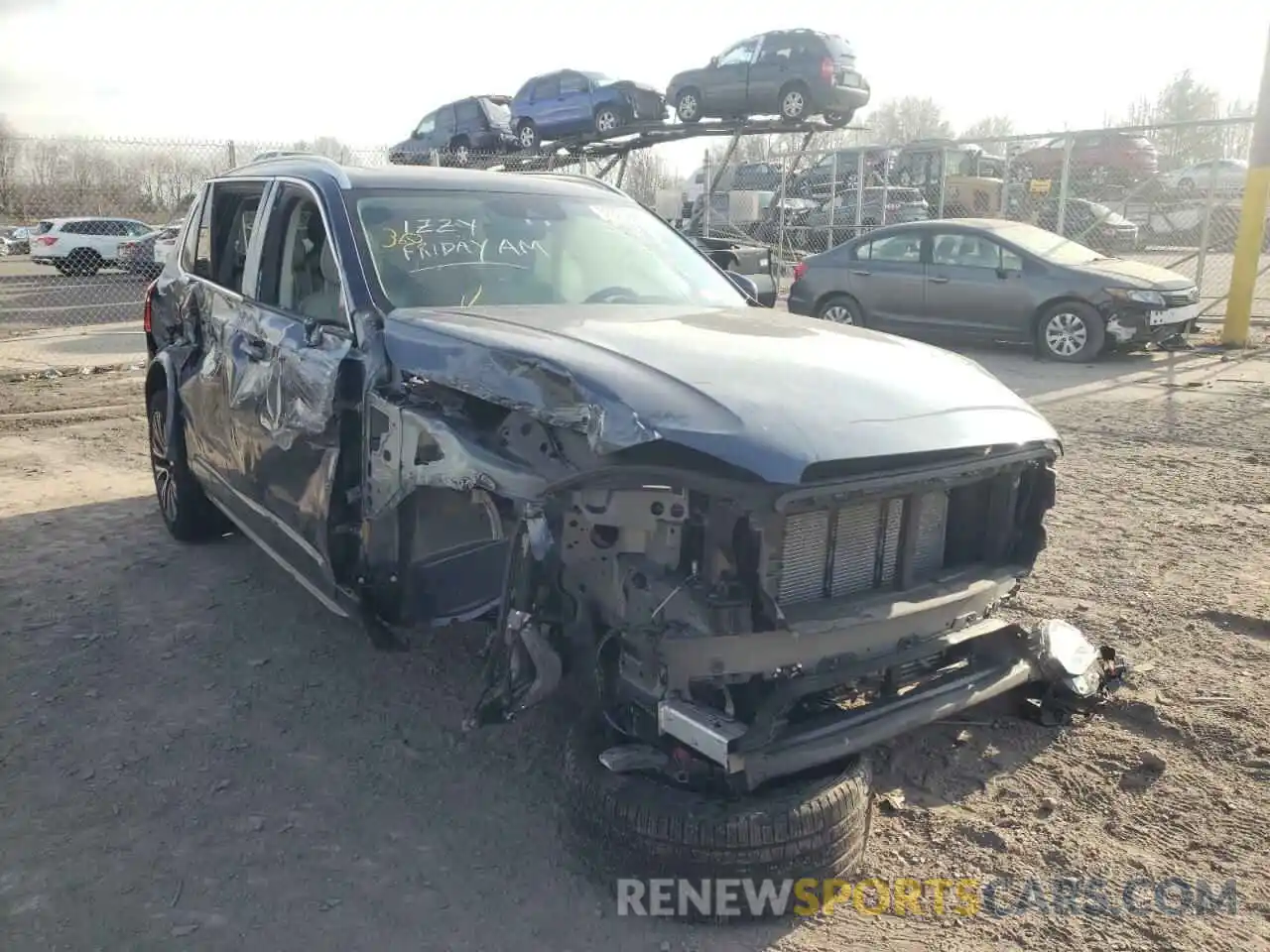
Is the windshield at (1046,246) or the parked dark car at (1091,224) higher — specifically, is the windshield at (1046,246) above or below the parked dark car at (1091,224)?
below

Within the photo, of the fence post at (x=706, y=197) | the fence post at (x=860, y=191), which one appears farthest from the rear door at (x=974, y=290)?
the fence post at (x=706, y=197)

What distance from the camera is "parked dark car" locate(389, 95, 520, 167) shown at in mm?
21797

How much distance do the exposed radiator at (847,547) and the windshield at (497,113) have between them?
20.6 m

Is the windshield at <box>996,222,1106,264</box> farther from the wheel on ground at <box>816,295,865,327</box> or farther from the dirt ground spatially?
the dirt ground

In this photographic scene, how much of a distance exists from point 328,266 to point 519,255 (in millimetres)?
740

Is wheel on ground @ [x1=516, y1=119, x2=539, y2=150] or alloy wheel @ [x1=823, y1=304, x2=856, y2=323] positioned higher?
wheel on ground @ [x1=516, y1=119, x2=539, y2=150]

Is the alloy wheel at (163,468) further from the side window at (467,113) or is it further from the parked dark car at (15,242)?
the parked dark car at (15,242)

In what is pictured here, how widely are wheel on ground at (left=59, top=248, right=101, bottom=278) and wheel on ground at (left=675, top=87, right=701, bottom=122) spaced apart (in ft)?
49.1

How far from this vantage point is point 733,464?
8.19ft

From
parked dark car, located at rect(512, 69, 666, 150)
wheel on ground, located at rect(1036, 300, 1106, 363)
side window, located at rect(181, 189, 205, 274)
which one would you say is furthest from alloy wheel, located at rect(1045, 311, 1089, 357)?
parked dark car, located at rect(512, 69, 666, 150)

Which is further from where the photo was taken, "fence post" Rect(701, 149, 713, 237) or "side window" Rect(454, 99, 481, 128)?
"side window" Rect(454, 99, 481, 128)

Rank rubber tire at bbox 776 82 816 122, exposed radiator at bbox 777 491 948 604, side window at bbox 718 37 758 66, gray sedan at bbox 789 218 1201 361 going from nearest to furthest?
exposed radiator at bbox 777 491 948 604 → gray sedan at bbox 789 218 1201 361 → rubber tire at bbox 776 82 816 122 → side window at bbox 718 37 758 66

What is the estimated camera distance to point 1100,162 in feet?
58.0

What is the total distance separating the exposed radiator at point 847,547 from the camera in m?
2.79
